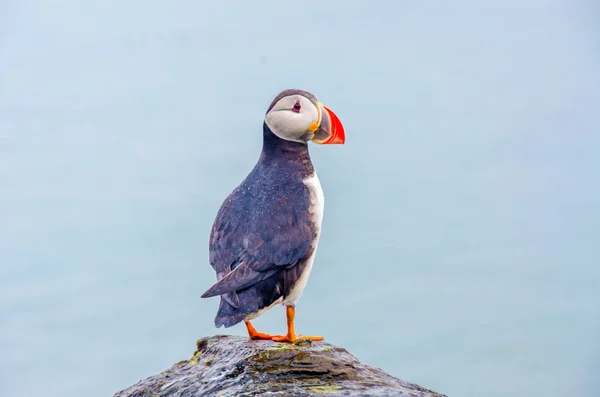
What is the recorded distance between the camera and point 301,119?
27.3 feet

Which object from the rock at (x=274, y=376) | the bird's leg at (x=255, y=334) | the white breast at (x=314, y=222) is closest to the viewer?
the rock at (x=274, y=376)

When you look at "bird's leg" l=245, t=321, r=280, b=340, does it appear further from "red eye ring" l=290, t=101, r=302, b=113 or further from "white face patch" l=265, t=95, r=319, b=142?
"red eye ring" l=290, t=101, r=302, b=113

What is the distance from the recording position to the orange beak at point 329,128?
27.5ft

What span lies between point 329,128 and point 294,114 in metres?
0.39

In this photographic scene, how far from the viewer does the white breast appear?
26.4 feet

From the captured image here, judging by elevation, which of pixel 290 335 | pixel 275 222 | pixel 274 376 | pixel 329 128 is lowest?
pixel 274 376

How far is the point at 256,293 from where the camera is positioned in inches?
298

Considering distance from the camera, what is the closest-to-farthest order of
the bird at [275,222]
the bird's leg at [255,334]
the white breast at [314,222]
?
the bird at [275,222]
the bird's leg at [255,334]
the white breast at [314,222]

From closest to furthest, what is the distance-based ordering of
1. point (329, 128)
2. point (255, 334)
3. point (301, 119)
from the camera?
point (255, 334) < point (301, 119) < point (329, 128)

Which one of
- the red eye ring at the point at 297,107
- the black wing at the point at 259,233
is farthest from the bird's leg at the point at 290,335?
the red eye ring at the point at 297,107

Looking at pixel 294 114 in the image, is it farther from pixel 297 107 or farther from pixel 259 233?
pixel 259 233

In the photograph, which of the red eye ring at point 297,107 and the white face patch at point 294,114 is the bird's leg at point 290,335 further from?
the red eye ring at point 297,107

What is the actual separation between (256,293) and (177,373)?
1.04 metres

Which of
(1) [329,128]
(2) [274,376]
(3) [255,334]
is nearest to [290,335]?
(3) [255,334]
